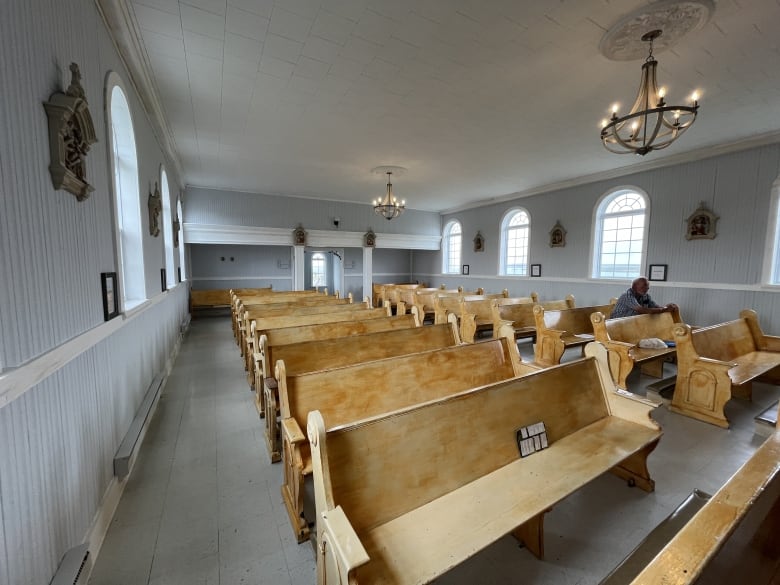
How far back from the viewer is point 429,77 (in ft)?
10.3

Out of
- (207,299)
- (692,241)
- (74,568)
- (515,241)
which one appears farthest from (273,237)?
(692,241)

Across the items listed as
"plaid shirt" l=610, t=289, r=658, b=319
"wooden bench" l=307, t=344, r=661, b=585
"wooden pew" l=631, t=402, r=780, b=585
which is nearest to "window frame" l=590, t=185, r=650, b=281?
"plaid shirt" l=610, t=289, r=658, b=319

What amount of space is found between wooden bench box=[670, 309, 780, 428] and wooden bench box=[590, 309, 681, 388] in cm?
24

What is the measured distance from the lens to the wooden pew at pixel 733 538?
2.10 ft

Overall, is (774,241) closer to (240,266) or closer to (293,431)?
(293,431)

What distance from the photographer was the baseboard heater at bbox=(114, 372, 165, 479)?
6.36 ft

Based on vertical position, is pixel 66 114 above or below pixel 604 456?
above

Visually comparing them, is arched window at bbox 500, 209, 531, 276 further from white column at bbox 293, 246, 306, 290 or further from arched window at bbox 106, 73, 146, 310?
arched window at bbox 106, 73, 146, 310

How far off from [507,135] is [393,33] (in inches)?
103

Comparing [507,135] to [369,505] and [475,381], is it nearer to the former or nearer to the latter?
[475,381]

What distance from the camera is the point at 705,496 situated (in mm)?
1478

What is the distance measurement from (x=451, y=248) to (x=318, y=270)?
4768 mm

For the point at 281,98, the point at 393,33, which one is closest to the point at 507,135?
the point at 393,33

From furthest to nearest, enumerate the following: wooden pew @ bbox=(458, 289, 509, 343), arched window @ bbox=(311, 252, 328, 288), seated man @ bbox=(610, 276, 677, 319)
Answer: arched window @ bbox=(311, 252, 328, 288) < wooden pew @ bbox=(458, 289, 509, 343) < seated man @ bbox=(610, 276, 677, 319)
